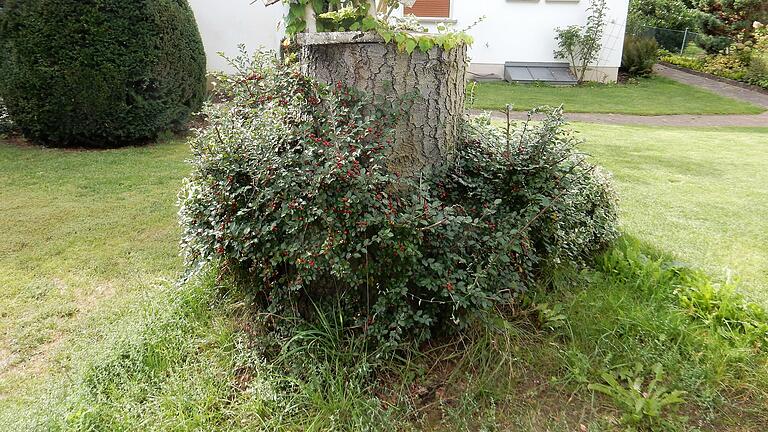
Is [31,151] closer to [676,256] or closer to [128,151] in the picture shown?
[128,151]

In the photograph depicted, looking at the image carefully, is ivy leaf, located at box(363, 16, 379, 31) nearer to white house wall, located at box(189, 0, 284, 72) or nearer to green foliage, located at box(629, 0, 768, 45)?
white house wall, located at box(189, 0, 284, 72)

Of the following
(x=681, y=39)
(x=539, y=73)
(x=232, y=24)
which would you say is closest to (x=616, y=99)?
(x=539, y=73)

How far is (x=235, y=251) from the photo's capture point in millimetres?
2271

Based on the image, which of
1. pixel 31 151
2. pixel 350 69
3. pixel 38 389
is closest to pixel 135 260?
pixel 38 389

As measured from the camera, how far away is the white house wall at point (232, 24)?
29.5ft

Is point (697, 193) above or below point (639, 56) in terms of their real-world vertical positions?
below

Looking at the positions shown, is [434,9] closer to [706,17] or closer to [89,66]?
[89,66]

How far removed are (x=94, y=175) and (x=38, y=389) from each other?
3426mm

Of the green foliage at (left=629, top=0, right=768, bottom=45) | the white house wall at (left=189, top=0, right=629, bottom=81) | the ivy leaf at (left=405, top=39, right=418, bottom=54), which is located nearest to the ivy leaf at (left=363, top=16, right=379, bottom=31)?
the ivy leaf at (left=405, top=39, right=418, bottom=54)

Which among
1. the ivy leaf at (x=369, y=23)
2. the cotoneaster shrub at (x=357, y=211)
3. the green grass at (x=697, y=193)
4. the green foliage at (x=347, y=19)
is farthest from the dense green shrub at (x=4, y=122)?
the green grass at (x=697, y=193)

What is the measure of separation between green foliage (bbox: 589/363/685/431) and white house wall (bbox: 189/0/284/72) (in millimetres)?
8077

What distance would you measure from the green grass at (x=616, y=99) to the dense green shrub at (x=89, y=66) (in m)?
4.96

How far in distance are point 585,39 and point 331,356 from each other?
479 inches

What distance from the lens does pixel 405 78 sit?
2393 millimetres
